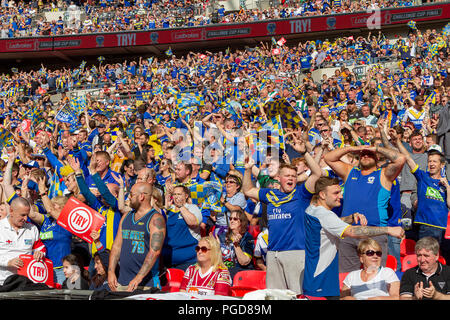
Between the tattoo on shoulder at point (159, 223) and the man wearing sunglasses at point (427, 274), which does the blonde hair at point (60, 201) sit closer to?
the tattoo on shoulder at point (159, 223)

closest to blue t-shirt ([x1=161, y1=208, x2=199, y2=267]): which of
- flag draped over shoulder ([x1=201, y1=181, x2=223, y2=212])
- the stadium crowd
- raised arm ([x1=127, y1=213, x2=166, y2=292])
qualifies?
the stadium crowd

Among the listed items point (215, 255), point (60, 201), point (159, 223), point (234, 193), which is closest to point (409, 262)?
point (215, 255)

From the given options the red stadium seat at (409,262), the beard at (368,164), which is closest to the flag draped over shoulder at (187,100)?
the beard at (368,164)

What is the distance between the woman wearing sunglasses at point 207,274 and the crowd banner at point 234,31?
78.0ft

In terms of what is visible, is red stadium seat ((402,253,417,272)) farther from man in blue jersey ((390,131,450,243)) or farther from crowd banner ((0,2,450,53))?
crowd banner ((0,2,450,53))

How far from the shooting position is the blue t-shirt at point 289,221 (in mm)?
6297

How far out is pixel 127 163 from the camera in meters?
9.97

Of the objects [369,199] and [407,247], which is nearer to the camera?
[369,199]

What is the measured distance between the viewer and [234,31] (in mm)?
30766

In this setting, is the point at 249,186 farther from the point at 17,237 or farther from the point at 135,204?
the point at 17,237

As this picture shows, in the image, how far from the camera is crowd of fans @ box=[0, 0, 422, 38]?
30.2 m

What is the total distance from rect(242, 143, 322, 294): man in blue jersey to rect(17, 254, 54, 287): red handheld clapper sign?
2.56 meters

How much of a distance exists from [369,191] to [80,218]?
327 centimetres
